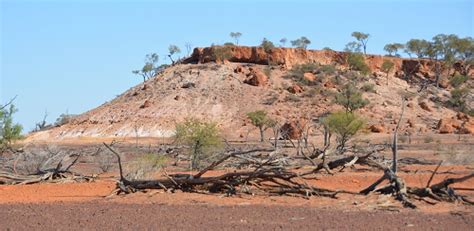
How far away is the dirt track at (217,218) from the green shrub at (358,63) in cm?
5914

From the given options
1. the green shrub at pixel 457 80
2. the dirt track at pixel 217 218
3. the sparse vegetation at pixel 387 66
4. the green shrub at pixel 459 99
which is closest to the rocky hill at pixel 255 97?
the sparse vegetation at pixel 387 66

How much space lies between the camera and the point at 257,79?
6384 cm

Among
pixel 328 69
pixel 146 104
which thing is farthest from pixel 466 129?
pixel 146 104

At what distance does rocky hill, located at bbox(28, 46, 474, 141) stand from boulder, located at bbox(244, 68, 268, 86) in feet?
0.38

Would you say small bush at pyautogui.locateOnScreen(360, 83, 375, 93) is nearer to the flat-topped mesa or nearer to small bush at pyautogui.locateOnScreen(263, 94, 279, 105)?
small bush at pyautogui.locateOnScreen(263, 94, 279, 105)

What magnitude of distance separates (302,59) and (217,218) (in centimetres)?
6445

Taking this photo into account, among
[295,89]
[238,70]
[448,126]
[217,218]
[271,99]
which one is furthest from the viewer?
[238,70]

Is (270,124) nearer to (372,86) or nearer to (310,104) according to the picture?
(310,104)

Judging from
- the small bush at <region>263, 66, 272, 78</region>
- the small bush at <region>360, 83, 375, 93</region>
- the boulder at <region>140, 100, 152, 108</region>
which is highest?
the small bush at <region>263, 66, 272, 78</region>

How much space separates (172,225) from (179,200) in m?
3.20

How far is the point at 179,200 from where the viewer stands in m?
13.5

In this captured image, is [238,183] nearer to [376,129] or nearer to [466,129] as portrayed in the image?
[376,129]

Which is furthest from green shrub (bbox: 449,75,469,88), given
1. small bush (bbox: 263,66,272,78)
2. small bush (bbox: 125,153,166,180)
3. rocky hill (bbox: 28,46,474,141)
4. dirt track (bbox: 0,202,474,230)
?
dirt track (bbox: 0,202,474,230)

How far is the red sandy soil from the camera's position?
10.2 m
